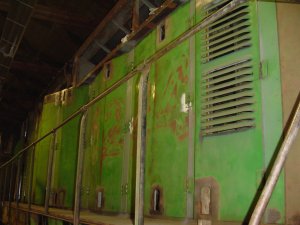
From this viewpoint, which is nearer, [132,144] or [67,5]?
[132,144]

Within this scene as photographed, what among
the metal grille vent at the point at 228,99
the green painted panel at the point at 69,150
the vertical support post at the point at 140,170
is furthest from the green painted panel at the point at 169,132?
the green painted panel at the point at 69,150

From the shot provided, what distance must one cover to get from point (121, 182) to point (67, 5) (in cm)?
368

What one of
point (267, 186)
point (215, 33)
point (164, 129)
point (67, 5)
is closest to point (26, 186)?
point (67, 5)

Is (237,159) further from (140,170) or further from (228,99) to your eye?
(140,170)

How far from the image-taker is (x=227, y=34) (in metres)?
2.46

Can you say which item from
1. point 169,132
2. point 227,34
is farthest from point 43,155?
point 227,34

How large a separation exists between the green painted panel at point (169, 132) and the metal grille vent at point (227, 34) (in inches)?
10.5

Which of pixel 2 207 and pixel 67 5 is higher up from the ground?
pixel 67 5

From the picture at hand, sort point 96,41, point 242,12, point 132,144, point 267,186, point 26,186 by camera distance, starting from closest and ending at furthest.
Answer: point 267,186 → point 242,12 → point 132,144 → point 96,41 → point 26,186

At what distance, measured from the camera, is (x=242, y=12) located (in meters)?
2.31

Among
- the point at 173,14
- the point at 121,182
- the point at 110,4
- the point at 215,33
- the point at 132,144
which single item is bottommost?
the point at 121,182

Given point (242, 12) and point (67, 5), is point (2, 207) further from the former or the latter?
point (242, 12)

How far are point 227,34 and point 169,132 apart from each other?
0.93 meters

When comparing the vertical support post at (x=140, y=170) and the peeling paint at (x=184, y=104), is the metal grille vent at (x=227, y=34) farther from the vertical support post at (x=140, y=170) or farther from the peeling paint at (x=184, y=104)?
the vertical support post at (x=140, y=170)
